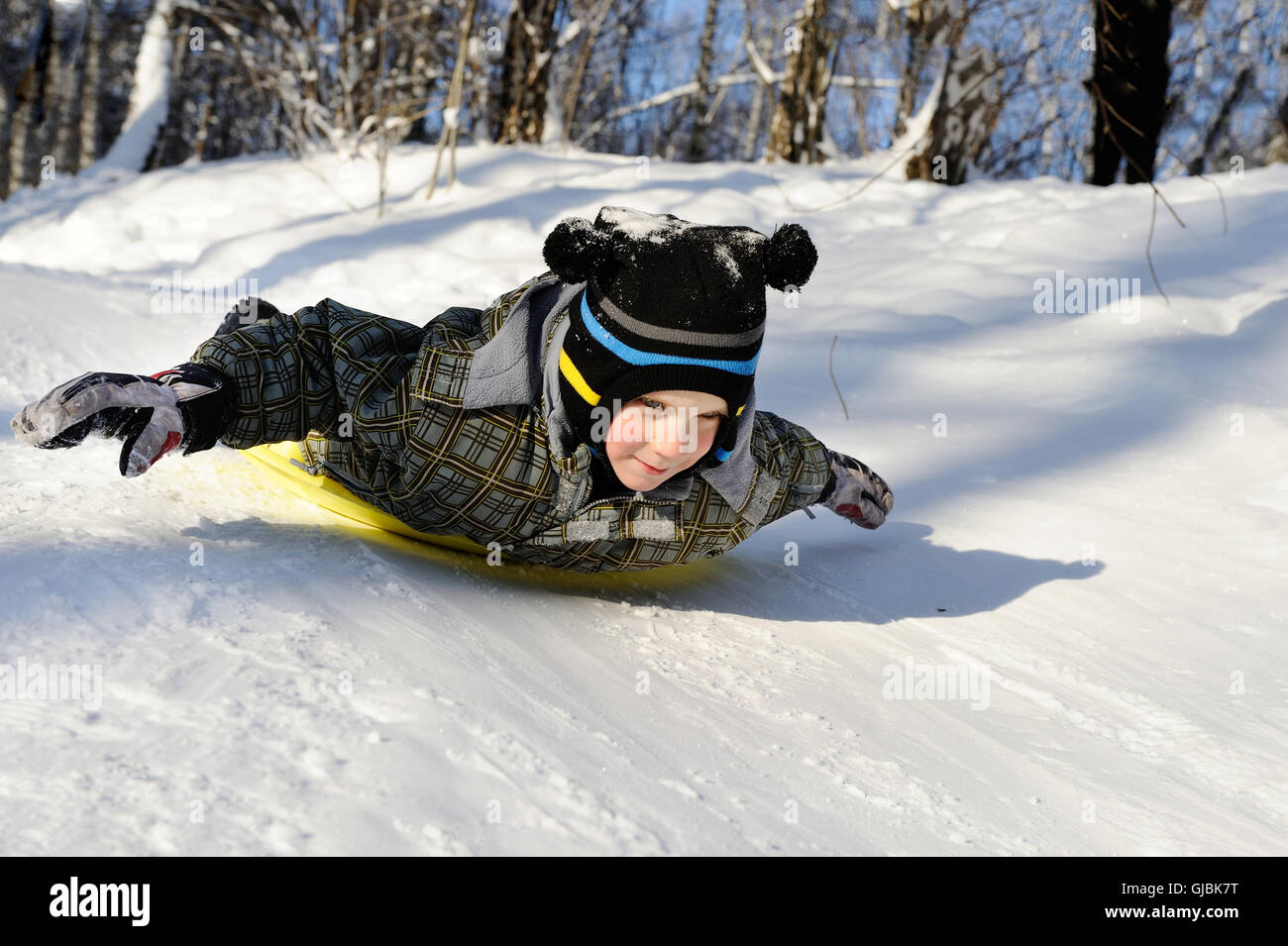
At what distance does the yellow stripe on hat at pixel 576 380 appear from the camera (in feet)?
5.33

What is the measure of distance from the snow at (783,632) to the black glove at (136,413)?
13 cm

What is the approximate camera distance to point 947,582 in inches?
86.7

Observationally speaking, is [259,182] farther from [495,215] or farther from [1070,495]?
[1070,495]

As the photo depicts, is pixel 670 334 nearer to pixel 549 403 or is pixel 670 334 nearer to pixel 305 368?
pixel 549 403

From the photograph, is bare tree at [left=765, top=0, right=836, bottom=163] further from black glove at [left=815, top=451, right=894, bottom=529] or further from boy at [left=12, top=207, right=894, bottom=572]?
boy at [left=12, top=207, right=894, bottom=572]

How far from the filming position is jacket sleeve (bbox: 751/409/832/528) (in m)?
1.94

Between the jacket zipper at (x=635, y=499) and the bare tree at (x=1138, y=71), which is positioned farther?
the bare tree at (x=1138, y=71)

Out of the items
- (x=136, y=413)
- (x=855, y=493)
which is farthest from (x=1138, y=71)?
(x=136, y=413)

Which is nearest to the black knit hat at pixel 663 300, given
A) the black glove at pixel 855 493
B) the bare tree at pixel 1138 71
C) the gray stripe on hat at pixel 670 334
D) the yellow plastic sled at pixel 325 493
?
the gray stripe on hat at pixel 670 334

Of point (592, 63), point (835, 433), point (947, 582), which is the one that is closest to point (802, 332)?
point (835, 433)

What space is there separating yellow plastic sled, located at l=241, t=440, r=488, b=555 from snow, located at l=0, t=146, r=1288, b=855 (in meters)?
0.03

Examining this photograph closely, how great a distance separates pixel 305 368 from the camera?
5.95ft

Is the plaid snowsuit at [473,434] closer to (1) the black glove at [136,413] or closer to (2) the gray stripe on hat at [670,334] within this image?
(1) the black glove at [136,413]

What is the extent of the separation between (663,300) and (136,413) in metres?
0.78
